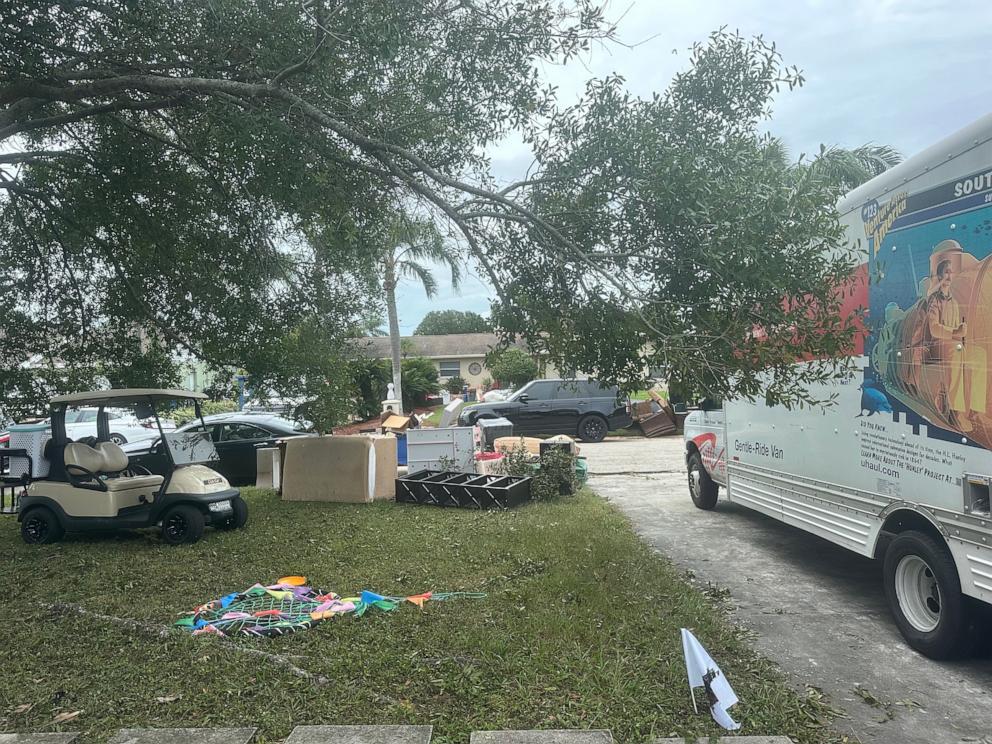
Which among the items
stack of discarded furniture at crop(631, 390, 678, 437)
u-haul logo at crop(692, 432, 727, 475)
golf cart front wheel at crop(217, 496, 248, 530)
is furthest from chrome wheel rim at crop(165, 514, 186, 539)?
stack of discarded furniture at crop(631, 390, 678, 437)

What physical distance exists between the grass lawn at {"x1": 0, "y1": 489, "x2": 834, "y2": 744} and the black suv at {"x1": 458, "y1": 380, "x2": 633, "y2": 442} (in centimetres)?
1297

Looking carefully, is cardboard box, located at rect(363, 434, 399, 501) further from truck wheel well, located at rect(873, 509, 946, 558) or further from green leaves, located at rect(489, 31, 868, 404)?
truck wheel well, located at rect(873, 509, 946, 558)

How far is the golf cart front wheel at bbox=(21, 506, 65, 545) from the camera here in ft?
27.2

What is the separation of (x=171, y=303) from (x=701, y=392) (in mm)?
7440

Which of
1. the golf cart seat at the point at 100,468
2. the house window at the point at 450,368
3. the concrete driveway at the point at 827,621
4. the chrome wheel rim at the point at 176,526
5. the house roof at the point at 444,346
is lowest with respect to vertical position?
the concrete driveway at the point at 827,621

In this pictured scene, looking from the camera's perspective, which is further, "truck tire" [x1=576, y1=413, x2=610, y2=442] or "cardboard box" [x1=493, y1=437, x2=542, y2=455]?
"truck tire" [x1=576, y1=413, x2=610, y2=442]

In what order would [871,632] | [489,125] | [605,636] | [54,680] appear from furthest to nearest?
[489,125] → [871,632] → [605,636] → [54,680]

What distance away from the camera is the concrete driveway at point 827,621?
3.89 metres

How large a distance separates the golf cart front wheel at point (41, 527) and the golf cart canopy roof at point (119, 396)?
1.30 m

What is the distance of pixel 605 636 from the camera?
190 inches

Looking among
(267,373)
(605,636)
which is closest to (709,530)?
(605,636)

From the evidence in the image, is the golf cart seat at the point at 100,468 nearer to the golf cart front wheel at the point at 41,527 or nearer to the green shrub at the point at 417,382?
the golf cart front wheel at the point at 41,527

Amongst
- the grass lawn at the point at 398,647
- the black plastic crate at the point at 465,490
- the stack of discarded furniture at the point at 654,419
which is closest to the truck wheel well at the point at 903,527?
the grass lawn at the point at 398,647

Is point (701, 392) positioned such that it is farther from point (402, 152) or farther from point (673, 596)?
point (402, 152)
